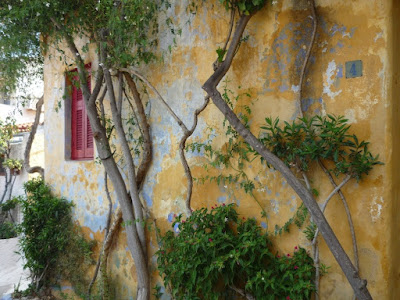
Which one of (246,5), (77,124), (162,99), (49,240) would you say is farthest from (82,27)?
(49,240)

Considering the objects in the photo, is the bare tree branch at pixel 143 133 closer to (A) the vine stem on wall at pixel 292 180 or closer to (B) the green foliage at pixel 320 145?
(A) the vine stem on wall at pixel 292 180

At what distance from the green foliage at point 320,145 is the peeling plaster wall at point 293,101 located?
0.28 ft

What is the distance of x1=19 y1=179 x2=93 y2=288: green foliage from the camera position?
539cm

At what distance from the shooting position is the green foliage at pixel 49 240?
5.39m

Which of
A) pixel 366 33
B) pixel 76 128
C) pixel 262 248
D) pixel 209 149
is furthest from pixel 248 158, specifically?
pixel 76 128

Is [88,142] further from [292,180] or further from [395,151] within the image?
[395,151]

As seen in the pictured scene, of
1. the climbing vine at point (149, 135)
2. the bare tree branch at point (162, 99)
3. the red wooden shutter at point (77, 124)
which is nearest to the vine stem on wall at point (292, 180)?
the climbing vine at point (149, 135)

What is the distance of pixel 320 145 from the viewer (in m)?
2.73

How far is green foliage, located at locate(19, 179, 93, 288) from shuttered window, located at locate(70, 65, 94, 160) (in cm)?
74

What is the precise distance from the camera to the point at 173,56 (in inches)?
157

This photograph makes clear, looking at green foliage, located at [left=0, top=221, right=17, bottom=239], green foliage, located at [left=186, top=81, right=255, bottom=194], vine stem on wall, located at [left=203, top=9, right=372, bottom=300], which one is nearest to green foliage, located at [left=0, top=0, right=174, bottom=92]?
vine stem on wall, located at [left=203, top=9, right=372, bottom=300]

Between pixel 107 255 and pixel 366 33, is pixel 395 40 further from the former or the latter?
pixel 107 255

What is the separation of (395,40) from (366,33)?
0.63ft

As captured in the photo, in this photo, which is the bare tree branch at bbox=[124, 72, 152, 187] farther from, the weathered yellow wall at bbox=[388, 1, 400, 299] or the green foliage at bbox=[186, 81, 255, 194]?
the weathered yellow wall at bbox=[388, 1, 400, 299]
